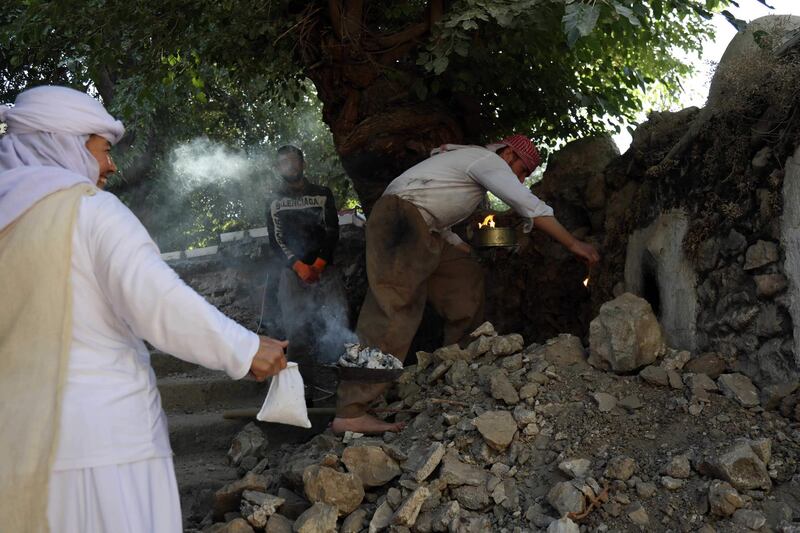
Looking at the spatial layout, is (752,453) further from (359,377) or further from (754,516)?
(359,377)

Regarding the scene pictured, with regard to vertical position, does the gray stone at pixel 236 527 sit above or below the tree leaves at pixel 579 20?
below

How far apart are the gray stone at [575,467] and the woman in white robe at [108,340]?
5.10ft

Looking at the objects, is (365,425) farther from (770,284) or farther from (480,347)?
(770,284)

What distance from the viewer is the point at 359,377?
420cm

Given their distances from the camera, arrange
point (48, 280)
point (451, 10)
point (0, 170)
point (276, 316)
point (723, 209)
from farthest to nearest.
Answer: point (276, 316)
point (451, 10)
point (723, 209)
point (0, 170)
point (48, 280)

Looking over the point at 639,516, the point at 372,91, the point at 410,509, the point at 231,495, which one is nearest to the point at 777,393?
the point at 639,516

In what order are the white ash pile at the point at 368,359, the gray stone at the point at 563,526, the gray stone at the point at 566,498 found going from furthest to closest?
1. the white ash pile at the point at 368,359
2. the gray stone at the point at 566,498
3. the gray stone at the point at 563,526

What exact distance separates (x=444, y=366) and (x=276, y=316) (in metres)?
3.68

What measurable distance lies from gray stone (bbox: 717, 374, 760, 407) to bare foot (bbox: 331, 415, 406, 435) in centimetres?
160

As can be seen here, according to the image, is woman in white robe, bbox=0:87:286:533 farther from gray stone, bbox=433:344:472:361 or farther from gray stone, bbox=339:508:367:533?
gray stone, bbox=433:344:472:361

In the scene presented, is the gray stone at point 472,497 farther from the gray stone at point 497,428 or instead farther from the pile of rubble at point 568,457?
the gray stone at point 497,428

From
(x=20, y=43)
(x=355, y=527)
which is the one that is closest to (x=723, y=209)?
(x=355, y=527)

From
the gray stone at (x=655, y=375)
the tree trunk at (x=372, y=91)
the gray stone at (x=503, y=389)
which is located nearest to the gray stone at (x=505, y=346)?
the gray stone at (x=503, y=389)

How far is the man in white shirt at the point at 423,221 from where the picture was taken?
4484mm
